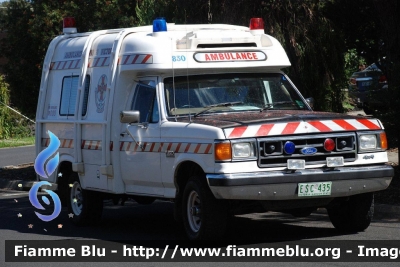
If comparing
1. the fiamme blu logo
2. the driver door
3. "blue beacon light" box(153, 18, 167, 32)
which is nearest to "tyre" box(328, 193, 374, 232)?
the driver door

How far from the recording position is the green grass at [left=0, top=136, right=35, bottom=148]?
28.8m

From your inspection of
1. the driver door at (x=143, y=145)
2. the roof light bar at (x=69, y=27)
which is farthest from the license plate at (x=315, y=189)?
the roof light bar at (x=69, y=27)

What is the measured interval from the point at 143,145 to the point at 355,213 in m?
2.66

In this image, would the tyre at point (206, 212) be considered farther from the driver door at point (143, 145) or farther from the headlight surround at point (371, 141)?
the headlight surround at point (371, 141)

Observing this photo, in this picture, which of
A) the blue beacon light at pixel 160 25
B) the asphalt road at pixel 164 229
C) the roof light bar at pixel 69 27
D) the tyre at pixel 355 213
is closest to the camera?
the asphalt road at pixel 164 229

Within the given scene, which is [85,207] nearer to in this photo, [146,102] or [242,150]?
[146,102]

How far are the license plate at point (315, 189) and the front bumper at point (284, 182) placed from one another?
0.04 m

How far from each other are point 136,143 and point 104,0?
30.9ft

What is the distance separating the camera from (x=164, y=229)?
11062mm

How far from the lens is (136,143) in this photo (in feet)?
33.7

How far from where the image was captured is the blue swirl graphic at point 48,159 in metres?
12.2

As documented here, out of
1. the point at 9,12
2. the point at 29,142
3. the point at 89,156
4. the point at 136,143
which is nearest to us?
the point at 136,143

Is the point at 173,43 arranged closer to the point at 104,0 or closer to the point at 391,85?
the point at 391,85
